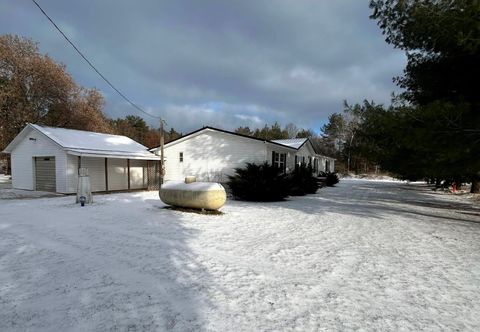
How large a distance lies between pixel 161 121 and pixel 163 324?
18195mm

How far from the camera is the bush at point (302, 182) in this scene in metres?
17.0

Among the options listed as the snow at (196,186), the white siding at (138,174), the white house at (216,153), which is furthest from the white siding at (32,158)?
the snow at (196,186)

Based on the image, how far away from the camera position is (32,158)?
18.2m

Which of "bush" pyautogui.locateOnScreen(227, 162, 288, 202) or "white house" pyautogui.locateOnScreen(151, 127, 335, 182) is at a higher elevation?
"white house" pyautogui.locateOnScreen(151, 127, 335, 182)

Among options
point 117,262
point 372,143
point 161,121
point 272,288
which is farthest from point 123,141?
point 272,288

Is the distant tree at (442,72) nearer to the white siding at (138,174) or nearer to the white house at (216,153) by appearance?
the white house at (216,153)

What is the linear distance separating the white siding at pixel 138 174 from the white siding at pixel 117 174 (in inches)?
22.2

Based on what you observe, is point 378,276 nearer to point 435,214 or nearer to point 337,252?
point 337,252

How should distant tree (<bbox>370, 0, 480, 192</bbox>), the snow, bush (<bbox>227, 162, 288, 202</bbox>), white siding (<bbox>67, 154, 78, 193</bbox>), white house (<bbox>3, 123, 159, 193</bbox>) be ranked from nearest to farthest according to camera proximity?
distant tree (<bbox>370, 0, 480, 192</bbox>) → the snow → bush (<bbox>227, 162, 288, 202</bbox>) → white siding (<bbox>67, 154, 78, 193</bbox>) → white house (<bbox>3, 123, 159, 193</bbox>)

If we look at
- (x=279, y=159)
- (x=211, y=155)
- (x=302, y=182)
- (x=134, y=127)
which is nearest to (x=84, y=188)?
(x=211, y=155)

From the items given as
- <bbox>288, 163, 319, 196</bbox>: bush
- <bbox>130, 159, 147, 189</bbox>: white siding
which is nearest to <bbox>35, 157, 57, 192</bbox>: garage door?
<bbox>130, 159, 147, 189</bbox>: white siding

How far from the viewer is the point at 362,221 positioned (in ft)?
29.6

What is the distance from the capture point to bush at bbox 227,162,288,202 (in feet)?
45.8

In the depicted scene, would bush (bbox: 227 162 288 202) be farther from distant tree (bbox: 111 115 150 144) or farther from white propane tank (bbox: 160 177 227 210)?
distant tree (bbox: 111 115 150 144)
